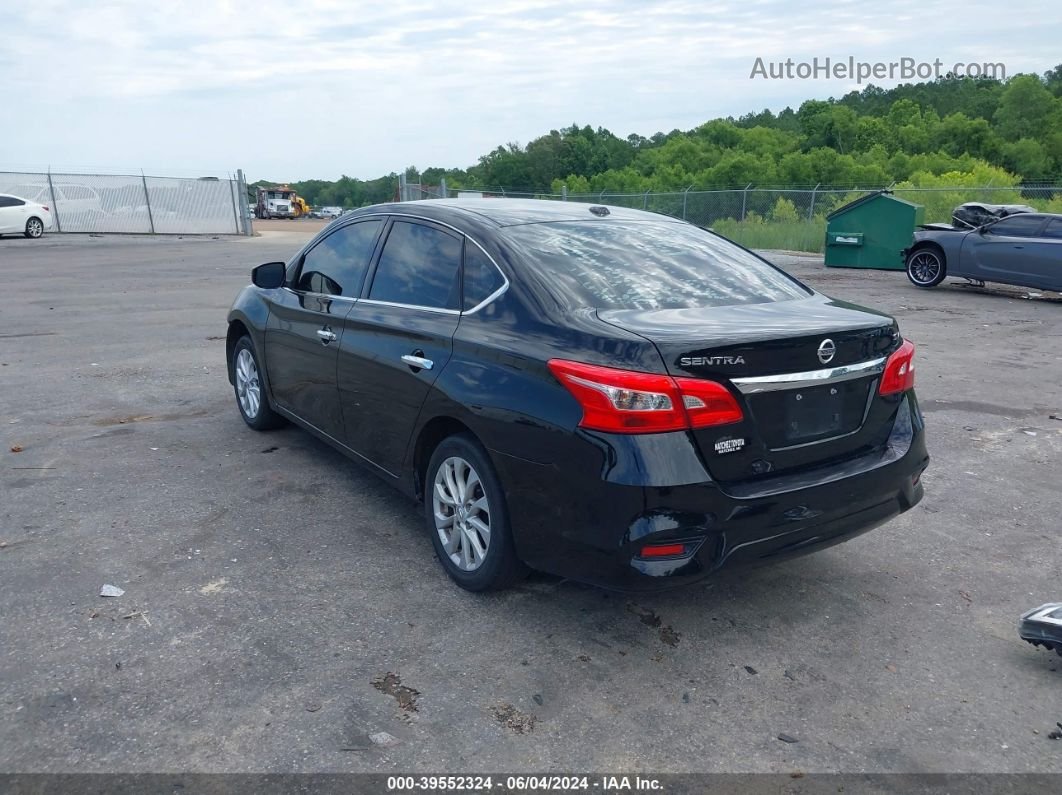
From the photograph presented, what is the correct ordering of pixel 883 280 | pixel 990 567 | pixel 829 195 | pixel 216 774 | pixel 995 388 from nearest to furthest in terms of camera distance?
1. pixel 216 774
2. pixel 990 567
3. pixel 995 388
4. pixel 883 280
5. pixel 829 195

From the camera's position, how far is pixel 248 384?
6.33 m

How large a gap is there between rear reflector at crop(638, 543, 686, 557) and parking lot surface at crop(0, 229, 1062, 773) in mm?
308

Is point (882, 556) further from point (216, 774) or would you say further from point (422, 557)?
point (216, 774)

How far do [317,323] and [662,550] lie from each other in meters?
2.72

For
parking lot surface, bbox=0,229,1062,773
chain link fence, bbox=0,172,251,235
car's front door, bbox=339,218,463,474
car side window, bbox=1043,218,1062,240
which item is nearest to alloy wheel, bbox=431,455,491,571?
parking lot surface, bbox=0,229,1062,773

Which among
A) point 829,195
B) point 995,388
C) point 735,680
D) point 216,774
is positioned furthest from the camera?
point 829,195

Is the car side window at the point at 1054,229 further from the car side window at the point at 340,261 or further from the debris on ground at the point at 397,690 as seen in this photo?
the debris on ground at the point at 397,690

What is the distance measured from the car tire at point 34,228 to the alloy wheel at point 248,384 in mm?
27625

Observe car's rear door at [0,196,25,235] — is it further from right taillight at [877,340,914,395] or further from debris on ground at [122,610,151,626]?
right taillight at [877,340,914,395]

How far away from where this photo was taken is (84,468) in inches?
218

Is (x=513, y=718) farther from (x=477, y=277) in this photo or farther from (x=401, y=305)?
(x=401, y=305)

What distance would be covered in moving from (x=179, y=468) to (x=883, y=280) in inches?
625

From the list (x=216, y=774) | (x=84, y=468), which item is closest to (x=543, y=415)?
(x=216, y=774)

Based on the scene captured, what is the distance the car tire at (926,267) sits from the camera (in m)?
16.2
